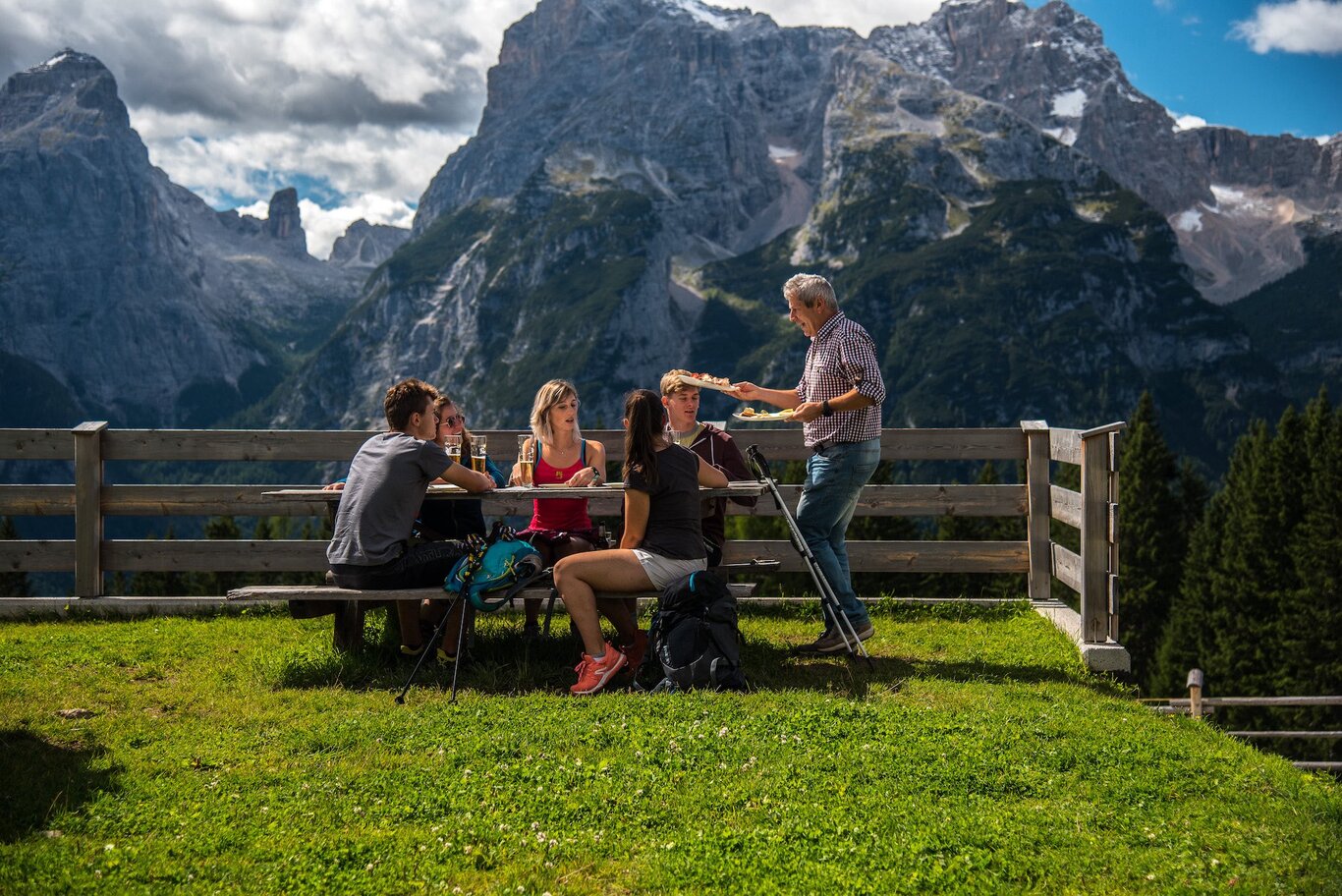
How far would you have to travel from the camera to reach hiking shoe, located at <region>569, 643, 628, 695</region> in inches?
289

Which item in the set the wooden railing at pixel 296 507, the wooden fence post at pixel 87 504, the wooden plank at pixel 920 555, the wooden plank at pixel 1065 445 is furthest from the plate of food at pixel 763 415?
the wooden fence post at pixel 87 504

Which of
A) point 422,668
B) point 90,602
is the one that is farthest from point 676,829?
point 90,602

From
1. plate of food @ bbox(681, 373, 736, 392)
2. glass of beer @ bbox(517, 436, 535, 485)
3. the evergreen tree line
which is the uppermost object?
plate of food @ bbox(681, 373, 736, 392)

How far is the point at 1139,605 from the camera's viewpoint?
4938 cm

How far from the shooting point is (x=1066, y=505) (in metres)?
9.98

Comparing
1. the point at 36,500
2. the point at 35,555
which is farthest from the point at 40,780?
the point at 36,500

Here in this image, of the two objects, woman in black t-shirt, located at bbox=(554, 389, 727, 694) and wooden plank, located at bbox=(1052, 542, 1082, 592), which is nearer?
woman in black t-shirt, located at bbox=(554, 389, 727, 694)

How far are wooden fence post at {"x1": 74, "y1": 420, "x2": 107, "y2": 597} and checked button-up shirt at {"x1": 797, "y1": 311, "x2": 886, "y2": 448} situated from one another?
7160 mm

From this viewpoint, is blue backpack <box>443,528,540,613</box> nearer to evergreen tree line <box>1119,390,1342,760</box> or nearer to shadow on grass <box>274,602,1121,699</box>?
shadow on grass <box>274,602,1121,699</box>

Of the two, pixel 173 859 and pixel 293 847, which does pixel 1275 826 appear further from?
pixel 173 859

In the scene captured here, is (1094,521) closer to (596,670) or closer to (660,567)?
(660,567)

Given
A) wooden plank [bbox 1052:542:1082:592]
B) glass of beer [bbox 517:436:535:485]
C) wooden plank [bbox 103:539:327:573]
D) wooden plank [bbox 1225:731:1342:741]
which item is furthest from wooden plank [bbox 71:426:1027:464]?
wooden plank [bbox 1225:731:1342:741]

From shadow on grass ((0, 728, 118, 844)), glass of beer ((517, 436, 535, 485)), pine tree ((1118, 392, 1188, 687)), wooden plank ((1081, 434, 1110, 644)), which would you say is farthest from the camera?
pine tree ((1118, 392, 1188, 687))

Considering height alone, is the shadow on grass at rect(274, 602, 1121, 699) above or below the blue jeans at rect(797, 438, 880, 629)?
below
